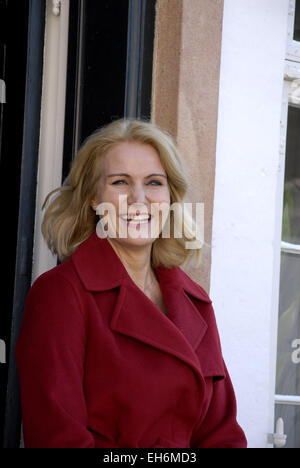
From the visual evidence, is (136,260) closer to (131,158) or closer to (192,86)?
(131,158)

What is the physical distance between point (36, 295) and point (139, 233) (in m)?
0.45

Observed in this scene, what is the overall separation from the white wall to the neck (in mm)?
826

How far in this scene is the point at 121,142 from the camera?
9.58 feet

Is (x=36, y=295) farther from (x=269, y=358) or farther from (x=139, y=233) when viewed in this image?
(x=269, y=358)

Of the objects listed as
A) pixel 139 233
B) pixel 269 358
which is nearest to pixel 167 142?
pixel 139 233

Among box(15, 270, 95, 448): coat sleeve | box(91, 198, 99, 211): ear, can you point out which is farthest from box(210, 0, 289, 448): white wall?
box(15, 270, 95, 448): coat sleeve

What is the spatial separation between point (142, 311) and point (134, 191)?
0.40 metres

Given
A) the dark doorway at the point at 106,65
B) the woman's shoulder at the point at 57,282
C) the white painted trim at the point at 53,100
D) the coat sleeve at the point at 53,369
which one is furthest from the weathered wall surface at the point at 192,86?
the coat sleeve at the point at 53,369

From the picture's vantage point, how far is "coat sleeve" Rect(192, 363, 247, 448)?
2840 mm

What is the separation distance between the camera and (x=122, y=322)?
2641 mm

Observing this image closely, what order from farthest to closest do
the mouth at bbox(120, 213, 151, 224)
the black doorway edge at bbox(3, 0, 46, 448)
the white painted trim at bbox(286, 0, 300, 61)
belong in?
the white painted trim at bbox(286, 0, 300, 61) → the black doorway edge at bbox(3, 0, 46, 448) → the mouth at bbox(120, 213, 151, 224)

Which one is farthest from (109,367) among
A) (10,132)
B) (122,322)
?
(10,132)

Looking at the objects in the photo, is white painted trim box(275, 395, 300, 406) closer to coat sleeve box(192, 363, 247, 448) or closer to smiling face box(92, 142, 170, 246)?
coat sleeve box(192, 363, 247, 448)

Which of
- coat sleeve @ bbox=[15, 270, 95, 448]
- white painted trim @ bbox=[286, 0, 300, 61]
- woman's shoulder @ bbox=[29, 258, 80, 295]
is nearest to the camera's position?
coat sleeve @ bbox=[15, 270, 95, 448]
